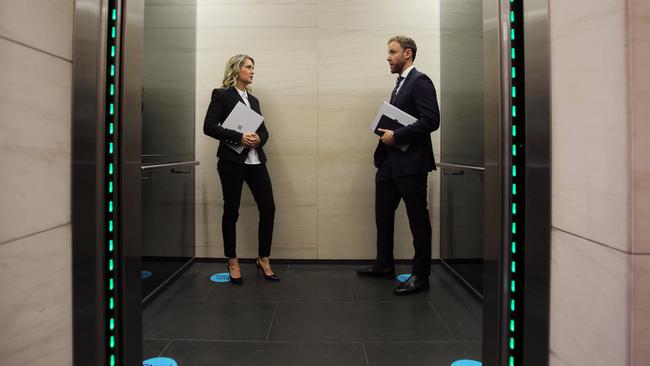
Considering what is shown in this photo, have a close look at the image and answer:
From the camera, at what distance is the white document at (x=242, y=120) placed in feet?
9.54

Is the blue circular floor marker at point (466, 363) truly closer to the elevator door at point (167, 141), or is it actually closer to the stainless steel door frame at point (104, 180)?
the stainless steel door frame at point (104, 180)

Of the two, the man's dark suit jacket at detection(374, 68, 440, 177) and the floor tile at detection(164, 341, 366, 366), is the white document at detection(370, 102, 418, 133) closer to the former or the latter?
the man's dark suit jacket at detection(374, 68, 440, 177)

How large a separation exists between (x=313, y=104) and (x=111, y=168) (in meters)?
→ 2.56

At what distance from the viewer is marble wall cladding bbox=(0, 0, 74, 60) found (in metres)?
0.88

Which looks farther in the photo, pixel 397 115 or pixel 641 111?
pixel 397 115

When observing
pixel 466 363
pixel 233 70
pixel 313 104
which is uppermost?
pixel 233 70

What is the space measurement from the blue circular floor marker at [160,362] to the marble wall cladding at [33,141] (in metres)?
1.00

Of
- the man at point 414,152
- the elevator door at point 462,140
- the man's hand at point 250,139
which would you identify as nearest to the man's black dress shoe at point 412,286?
the man at point 414,152

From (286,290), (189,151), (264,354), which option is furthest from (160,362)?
(189,151)

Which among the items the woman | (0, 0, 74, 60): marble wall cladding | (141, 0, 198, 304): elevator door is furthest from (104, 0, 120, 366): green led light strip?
the woman

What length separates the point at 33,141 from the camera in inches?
37.0

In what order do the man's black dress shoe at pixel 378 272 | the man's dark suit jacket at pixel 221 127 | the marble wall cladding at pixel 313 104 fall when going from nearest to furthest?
the man's dark suit jacket at pixel 221 127 < the man's black dress shoe at pixel 378 272 < the marble wall cladding at pixel 313 104

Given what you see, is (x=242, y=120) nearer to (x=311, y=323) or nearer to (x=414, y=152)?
(x=414, y=152)

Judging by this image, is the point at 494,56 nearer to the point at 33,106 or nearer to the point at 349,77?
the point at 33,106
